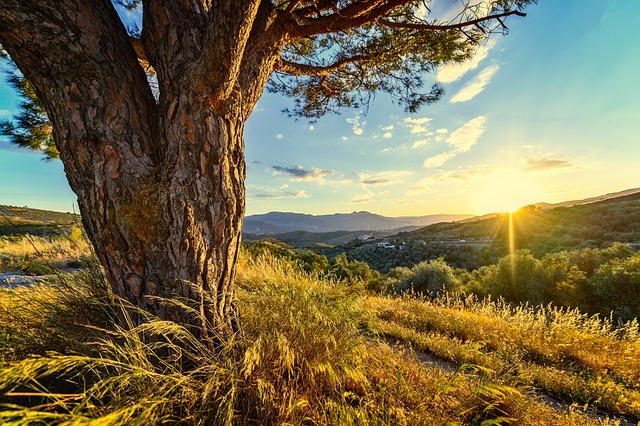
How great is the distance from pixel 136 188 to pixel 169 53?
99cm

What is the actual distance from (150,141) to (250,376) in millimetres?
1724

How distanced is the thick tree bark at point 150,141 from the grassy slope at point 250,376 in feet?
1.00

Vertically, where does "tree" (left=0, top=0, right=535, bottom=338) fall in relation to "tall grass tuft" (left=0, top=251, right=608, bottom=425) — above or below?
Answer: above

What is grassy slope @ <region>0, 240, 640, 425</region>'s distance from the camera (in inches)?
51.6

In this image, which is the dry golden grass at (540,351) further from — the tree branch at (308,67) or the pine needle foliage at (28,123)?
the pine needle foliage at (28,123)

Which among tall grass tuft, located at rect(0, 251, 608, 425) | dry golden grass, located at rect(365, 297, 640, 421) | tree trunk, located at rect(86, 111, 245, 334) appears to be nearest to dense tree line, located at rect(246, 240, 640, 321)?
dry golden grass, located at rect(365, 297, 640, 421)

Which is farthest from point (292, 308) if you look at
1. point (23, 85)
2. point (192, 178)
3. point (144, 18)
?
point (23, 85)

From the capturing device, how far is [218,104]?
1887 mm

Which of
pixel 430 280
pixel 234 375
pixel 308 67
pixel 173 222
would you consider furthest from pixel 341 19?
pixel 430 280

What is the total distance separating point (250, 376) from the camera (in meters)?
1.66

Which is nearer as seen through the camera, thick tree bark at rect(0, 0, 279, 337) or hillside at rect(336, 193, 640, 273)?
thick tree bark at rect(0, 0, 279, 337)

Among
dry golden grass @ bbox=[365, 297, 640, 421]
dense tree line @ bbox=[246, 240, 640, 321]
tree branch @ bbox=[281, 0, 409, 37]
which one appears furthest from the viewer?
dense tree line @ bbox=[246, 240, 640, 321]

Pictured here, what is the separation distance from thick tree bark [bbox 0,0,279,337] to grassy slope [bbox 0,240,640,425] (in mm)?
304

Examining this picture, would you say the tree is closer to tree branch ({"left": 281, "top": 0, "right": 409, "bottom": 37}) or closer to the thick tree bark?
the thick tree bark
